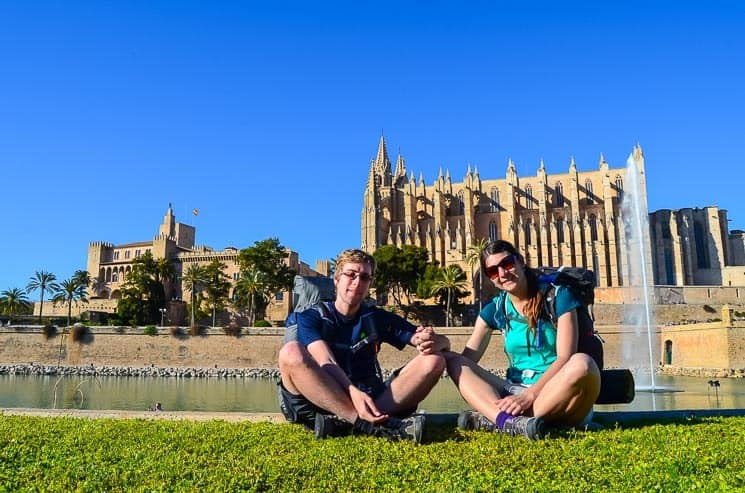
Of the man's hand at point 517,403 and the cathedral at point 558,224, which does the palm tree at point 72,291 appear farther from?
the man's hand at point 517,403

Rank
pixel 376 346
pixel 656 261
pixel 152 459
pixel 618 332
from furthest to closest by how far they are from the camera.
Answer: pixel 656 261, pixel 618 332, pixel 376 346, pixel 152 459

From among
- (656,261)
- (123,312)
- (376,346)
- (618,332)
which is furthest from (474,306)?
(376,346)

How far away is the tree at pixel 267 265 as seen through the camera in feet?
158

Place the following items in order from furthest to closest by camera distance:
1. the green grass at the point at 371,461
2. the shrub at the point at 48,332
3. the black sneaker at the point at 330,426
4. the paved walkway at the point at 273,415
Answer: the shrub at the point at 48,332
the paved walkway at the point at 273,415
the black sneaker at the point at 330,426
the green grass at the point at 371,461

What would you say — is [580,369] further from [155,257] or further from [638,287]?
[155,257]

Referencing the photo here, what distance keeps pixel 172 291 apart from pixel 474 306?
32380mm

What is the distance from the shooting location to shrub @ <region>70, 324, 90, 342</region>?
3988cm

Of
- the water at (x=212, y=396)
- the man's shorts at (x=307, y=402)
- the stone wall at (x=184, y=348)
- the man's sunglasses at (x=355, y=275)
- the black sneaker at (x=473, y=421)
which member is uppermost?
the man's sunglasses at (x=355, y=275)

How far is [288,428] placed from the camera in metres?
4.80

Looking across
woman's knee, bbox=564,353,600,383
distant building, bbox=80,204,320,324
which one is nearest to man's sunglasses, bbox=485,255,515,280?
woman's knee, bbox=564,353,600,383

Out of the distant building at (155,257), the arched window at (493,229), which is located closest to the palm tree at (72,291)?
the distant building at (155,257)

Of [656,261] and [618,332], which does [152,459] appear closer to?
[618,332]

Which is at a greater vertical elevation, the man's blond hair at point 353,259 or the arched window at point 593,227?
the arched window at point 593,227

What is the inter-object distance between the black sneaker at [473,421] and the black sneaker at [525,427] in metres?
0.28
